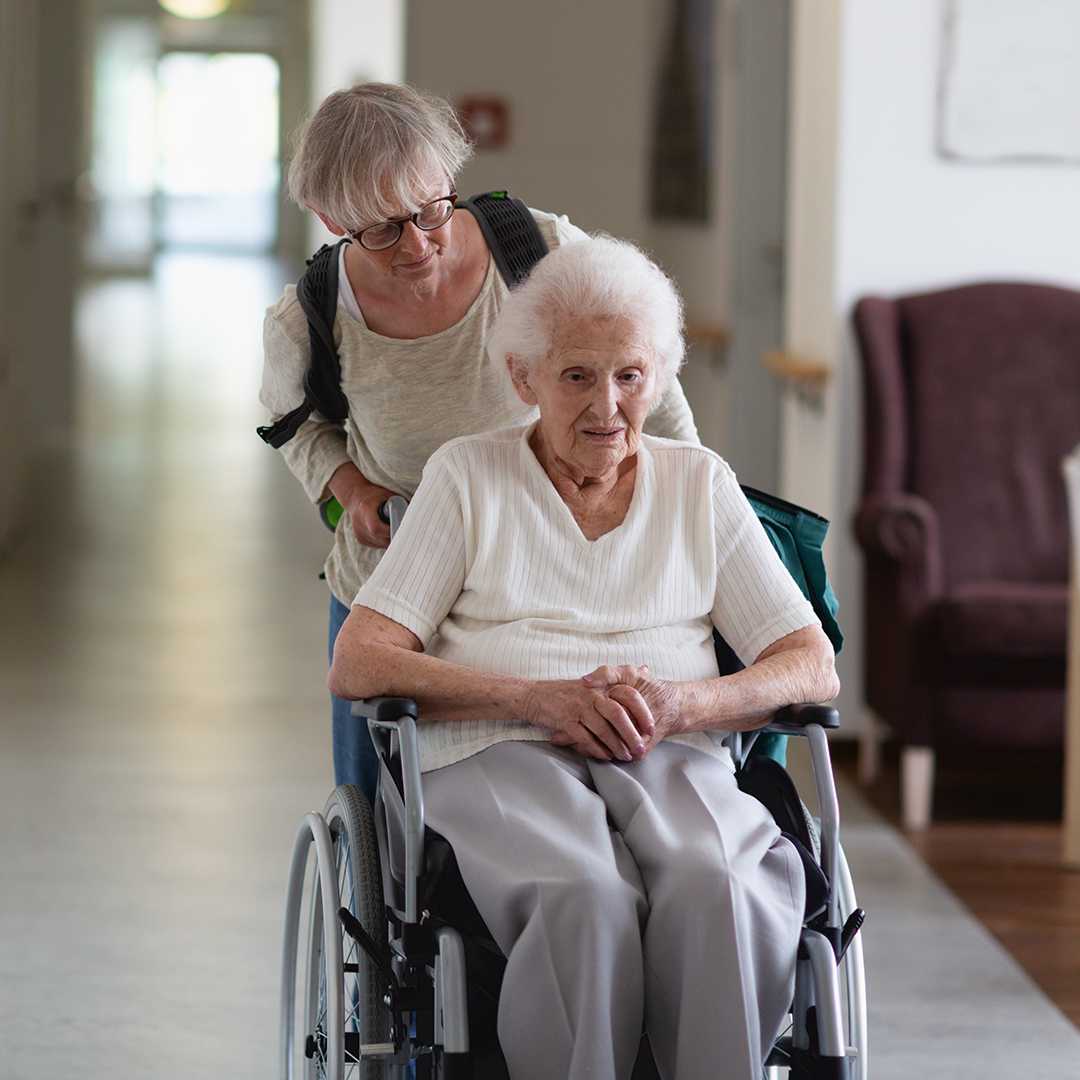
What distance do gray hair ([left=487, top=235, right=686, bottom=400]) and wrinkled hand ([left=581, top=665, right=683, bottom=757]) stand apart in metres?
0.35

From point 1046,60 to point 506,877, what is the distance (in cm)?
339

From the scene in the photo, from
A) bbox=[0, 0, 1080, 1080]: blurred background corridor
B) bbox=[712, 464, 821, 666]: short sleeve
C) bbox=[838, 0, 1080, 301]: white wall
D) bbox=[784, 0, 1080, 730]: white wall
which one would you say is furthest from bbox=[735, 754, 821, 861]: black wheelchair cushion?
bbox=[838, 0, 1080, 301]: white wall

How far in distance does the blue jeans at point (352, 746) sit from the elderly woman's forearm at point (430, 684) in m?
0.41

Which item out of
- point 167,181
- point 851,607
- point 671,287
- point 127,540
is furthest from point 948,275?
point 167,181

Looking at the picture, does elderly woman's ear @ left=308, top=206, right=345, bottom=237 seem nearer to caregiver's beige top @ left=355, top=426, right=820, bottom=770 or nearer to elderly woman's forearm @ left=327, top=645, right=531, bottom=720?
caregiver's beige top @ left=355, top=426, right=820, bottom=770

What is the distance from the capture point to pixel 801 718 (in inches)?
82.2

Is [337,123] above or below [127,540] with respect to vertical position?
above

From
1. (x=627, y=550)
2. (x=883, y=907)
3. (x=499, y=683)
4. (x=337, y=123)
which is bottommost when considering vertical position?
(x=883, y=907)

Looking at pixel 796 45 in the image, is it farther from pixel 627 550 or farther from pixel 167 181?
pixel 167 181

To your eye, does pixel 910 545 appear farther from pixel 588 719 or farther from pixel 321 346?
pixel 588 719

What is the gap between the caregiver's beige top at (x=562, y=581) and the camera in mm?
2143

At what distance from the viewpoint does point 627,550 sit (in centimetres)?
217

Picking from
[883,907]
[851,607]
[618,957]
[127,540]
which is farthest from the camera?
[127,540]

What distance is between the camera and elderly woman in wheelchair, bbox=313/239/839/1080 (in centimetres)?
189
